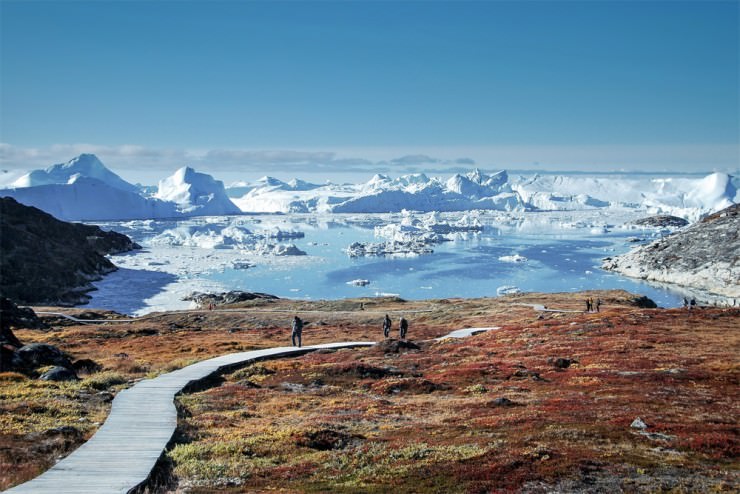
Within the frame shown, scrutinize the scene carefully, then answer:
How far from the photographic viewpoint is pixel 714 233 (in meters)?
112

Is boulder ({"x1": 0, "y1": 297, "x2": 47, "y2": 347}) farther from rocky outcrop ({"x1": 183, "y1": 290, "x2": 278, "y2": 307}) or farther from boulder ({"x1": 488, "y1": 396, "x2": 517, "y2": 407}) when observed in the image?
boulder ({"x1": 488, "y1": 396, "x2": 517, "y2": 407})

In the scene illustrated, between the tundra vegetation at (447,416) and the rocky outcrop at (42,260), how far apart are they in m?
71.2

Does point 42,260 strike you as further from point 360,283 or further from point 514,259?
point 514,259

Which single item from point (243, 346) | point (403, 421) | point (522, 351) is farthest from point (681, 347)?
point (243, 346)

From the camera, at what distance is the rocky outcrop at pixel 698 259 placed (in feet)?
331

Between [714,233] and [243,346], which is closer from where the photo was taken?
[243,346]

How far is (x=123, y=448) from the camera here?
14.6 m

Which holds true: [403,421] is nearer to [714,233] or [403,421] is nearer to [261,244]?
[714,233]

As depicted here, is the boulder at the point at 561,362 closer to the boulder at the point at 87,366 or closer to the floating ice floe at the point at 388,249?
the boulder at the point at 87,366

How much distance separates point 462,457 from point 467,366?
609 inches

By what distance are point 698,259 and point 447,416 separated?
4322 inches

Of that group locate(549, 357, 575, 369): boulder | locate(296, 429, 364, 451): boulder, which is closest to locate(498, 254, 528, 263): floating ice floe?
locate(549, 357, 575, 369): boulder

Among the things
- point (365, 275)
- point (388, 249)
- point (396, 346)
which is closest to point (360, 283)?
point (365, 275)

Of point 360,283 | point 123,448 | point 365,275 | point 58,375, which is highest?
point 123,448
